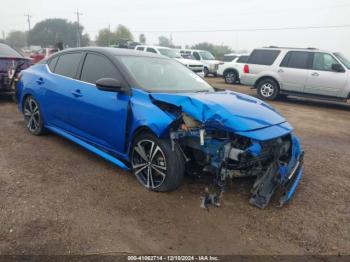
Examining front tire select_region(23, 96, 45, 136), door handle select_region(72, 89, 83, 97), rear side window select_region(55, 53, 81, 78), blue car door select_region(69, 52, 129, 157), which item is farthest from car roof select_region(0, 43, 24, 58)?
door handle select_region(72, 89, 83, 97)

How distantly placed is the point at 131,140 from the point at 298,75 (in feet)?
30.7

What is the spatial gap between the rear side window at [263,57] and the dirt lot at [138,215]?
8071 mm

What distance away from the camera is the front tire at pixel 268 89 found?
12.5 meters

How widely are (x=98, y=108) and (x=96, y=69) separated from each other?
2.23 ft

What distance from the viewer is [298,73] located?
11930mm

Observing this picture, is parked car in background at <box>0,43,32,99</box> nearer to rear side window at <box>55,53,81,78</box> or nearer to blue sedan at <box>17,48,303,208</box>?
rear side window at <box>55,53,81,78</box>

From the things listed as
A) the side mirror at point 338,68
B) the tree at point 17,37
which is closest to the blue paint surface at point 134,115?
the side mirror at point 338,68

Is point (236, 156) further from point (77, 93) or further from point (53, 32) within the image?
point (53, 32)

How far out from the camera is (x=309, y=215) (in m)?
3.75

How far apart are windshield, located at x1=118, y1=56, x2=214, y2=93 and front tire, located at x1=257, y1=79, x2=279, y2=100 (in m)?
7.96

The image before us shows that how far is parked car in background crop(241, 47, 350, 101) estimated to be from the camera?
37.1ft

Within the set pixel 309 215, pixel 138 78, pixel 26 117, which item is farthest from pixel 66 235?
pixel 26 117

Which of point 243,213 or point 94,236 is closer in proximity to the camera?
point 94,236

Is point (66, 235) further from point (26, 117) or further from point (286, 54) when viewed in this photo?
point (286, 54)
